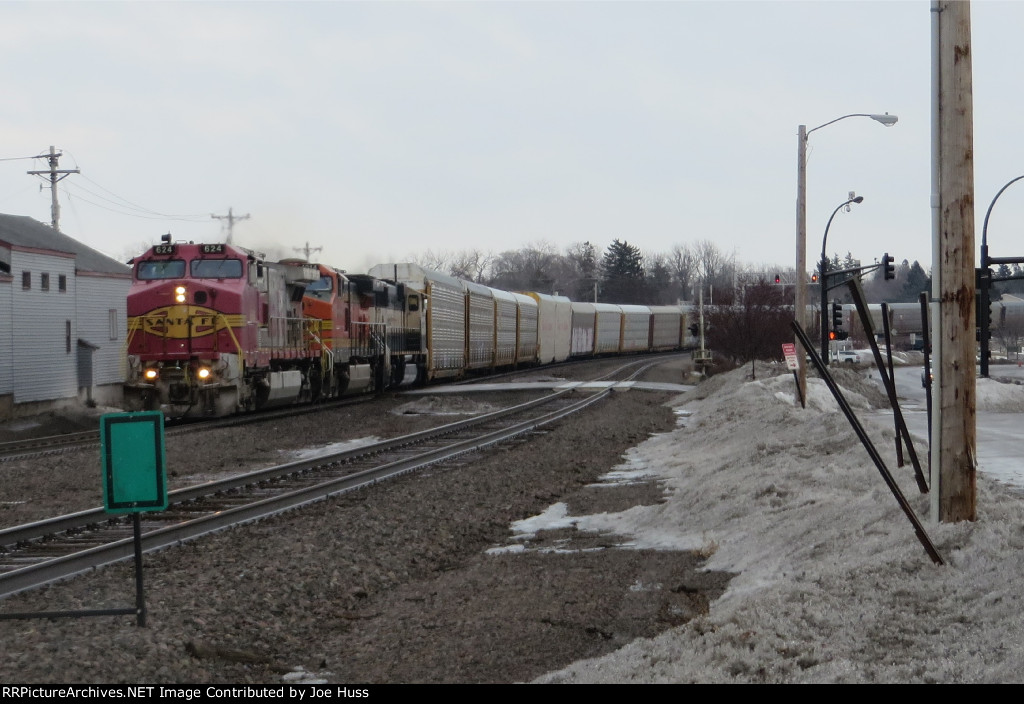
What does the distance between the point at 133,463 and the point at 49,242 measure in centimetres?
3363

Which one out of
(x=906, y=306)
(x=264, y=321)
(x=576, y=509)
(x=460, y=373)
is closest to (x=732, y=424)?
(x=576, y=509)

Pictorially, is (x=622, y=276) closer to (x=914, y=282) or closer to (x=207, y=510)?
(x=914, y=282)

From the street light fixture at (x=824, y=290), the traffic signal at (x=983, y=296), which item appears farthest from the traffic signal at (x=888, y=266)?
the traffic signal at (x=983, y=296)

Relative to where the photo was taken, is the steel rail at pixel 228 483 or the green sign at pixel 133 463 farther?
the steel rail at pixel 228 483

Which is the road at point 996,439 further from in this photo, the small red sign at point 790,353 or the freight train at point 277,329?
the freight train at point 277,329

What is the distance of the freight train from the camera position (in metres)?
22.9

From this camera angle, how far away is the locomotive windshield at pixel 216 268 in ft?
76.7

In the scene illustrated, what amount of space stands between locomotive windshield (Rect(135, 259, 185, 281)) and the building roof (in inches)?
465

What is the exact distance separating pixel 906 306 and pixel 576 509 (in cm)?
9106

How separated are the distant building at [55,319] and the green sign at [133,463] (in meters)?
26.7

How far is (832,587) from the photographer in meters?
6.32

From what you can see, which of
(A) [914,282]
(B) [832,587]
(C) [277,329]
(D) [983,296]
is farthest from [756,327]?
(A) [914,282]

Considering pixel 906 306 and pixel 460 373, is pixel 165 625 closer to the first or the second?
pixel 460 373

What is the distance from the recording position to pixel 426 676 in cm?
605
